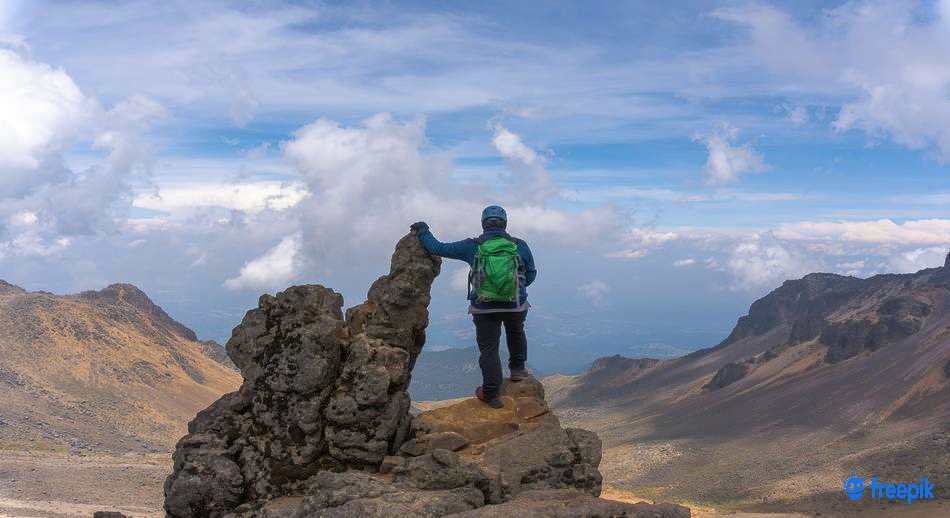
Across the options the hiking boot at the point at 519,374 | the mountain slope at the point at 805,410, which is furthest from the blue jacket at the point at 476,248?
the mountain slope at the point at 805,410

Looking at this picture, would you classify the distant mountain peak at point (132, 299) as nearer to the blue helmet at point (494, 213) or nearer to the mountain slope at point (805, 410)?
the mountain slope at point (805, 410)

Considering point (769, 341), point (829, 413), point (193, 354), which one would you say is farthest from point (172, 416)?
point (769, 341)

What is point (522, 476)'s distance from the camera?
13.8 meters

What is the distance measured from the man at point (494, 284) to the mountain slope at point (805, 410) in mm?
49029

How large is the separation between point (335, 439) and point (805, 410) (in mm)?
101157

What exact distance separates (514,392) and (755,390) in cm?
12116

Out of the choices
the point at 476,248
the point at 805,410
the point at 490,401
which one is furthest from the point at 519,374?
the point at 805,410

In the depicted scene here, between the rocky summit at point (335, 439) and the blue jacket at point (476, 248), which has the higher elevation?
the blue jacket at point (476, 248)

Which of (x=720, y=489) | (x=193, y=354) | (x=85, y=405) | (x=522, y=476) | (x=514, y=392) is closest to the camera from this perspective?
(x=522, y=476)

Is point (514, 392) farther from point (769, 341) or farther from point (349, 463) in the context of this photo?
point (769, 341)

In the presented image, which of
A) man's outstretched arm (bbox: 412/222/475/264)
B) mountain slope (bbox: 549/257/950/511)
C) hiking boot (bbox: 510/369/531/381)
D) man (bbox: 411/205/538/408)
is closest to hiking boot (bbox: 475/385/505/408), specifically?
man (bbox: 411/205/538/408)

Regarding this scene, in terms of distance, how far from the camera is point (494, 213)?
15.1 m

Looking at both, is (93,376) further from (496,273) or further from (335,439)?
(496,273)

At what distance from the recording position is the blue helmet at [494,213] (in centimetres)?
1505
